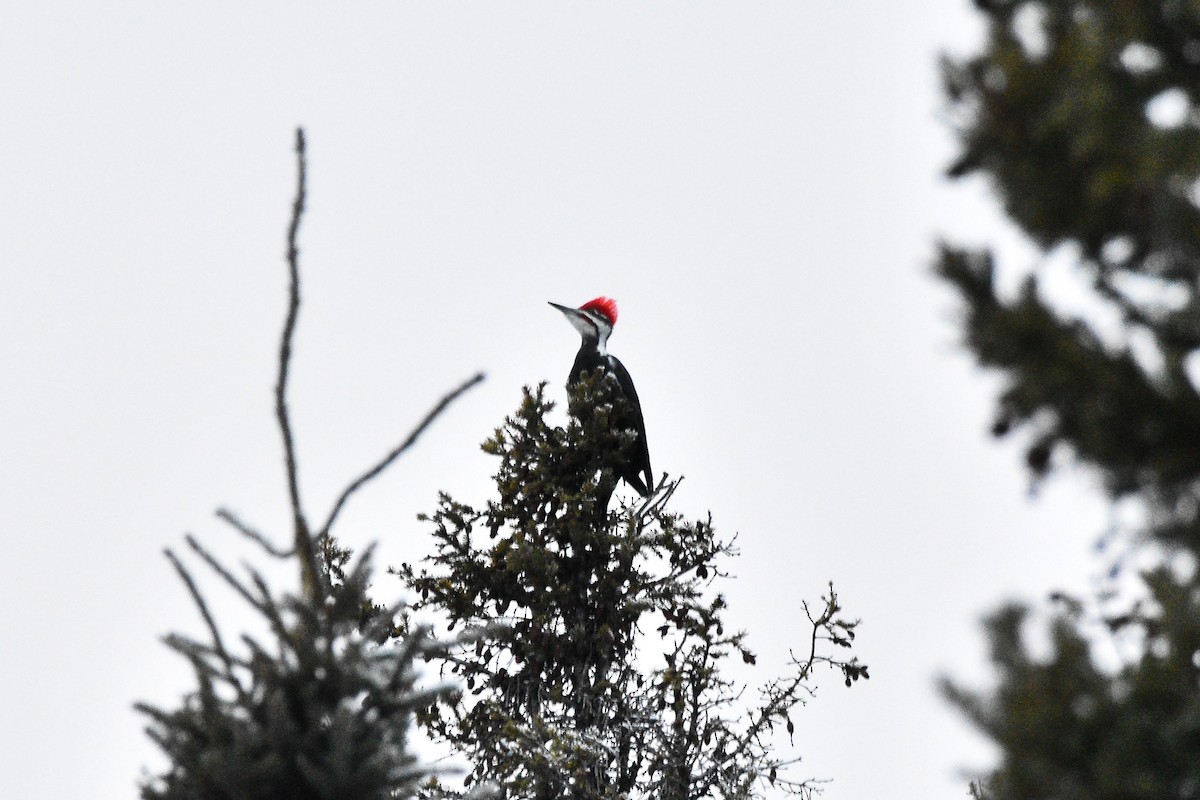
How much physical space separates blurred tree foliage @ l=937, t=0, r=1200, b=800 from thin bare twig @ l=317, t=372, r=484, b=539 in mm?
1624

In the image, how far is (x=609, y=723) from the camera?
8148 millimetres

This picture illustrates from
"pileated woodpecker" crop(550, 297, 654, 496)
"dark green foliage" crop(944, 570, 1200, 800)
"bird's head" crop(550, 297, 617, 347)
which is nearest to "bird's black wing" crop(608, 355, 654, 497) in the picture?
"pileated woodpecker" crop(550, 297, 654, 496)

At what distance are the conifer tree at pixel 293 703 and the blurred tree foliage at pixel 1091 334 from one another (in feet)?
5.93

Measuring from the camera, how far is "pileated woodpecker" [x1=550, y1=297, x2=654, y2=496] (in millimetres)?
9812

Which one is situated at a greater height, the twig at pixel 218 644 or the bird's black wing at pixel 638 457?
the bird's black wing at pixel 638 457

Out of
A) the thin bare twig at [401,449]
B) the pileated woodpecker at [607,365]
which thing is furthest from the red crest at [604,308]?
the thin bare twig at [401,449]

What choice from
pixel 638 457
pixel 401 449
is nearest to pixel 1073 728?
→ pixel 401 449

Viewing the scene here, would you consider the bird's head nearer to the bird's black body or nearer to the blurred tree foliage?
the bird's black body

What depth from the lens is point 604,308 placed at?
465 inches

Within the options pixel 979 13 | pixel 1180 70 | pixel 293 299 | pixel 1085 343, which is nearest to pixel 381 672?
pixel 293 299

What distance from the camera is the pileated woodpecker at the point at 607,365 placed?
981cm

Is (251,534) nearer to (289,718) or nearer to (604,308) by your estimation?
(289,718)

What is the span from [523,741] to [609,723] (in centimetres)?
67

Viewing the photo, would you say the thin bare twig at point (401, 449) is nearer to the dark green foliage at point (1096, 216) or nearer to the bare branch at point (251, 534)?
the bare branch at point (251, 534)
